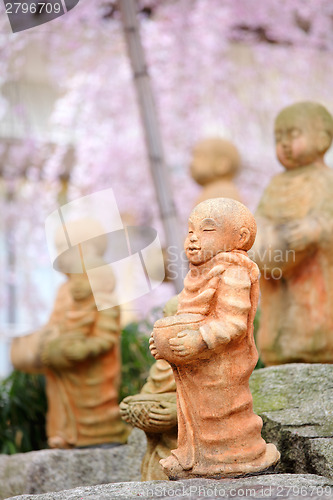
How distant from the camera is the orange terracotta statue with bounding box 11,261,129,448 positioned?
521 cm

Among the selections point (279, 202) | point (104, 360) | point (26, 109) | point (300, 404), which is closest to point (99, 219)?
point (104, 360)

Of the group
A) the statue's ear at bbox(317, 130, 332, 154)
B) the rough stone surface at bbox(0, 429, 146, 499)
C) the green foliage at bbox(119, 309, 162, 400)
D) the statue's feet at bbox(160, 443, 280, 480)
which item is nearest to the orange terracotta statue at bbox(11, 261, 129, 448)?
the rough stone surface at bbox(0, 429, 146, 499)

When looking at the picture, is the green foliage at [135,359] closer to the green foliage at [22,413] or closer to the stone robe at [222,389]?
the green foliage at [22,413]

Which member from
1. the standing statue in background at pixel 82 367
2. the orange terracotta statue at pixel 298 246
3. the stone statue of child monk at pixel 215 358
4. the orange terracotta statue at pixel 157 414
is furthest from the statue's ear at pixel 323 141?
the standing statue in background at pixel 82 367

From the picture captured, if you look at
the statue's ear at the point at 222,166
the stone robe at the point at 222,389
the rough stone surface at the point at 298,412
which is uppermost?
the statue's ear at the point at 222,166

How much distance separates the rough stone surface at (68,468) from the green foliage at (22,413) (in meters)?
1.27

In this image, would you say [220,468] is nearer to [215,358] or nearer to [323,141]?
[215,358]

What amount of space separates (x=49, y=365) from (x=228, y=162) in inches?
98.0

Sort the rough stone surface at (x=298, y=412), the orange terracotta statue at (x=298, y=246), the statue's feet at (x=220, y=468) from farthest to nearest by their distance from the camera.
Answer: the orange terracotta statue at (x=298, y=246), the rough stone surface at (x=298, y=412), the statue's feet at (x=220, y=468)

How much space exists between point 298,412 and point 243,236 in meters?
1.05

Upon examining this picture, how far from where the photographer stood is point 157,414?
346 cm

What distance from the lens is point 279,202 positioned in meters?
4.66

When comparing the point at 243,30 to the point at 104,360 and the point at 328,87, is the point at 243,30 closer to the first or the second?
the point at 328,87

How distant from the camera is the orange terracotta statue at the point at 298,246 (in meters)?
4.42
